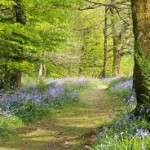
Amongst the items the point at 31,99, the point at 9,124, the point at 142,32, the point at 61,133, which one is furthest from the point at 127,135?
the point at 31,99

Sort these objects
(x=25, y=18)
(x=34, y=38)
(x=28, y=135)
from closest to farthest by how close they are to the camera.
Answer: (x=28, y=135)
(x=34, y=38)
(x=25, y=18)

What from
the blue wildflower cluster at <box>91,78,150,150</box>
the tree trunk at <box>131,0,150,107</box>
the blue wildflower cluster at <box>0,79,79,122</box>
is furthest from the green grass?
the tree trunk at <box>131,0,150,107</box>

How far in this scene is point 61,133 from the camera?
959 cm

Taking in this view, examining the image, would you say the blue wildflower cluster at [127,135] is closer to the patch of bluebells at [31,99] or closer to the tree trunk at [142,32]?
the tree trunk at [142,32]

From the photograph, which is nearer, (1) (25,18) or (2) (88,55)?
(1) (25,18)

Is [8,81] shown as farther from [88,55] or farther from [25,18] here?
[88,55]

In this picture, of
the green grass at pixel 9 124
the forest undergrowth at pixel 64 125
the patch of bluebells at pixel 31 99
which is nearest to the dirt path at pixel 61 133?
the forest undergrowth at pixel 64 125

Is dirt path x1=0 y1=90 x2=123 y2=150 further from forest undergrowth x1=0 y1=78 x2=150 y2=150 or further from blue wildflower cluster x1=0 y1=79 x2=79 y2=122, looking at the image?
blue wildflower cluster x1=0 y1=79 x2=79 y2=122

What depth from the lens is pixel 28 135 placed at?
925 centimetres

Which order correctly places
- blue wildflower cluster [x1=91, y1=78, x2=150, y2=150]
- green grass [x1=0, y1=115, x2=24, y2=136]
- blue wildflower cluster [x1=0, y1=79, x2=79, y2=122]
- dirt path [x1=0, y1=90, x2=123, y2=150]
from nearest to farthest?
blue wildflower cluster [x1=91, y1=78, x2=150, y2=150] < dirt path [x1=0, y1=90, x2=123, y2=150] < green grass [x1=0, y1=115, x2=24, y2=136] < blue wildflower cluster [x1=0, y1=79, x2=79, y2=122]

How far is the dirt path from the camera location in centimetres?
822

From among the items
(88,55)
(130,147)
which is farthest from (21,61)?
(88,55)

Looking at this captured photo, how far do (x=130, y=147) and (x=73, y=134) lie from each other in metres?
3.77

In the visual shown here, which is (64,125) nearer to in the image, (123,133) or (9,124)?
(9,124)
